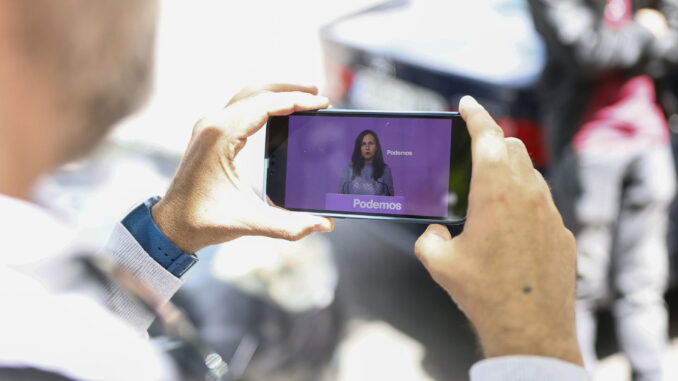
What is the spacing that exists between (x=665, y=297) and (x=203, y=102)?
2212 mm

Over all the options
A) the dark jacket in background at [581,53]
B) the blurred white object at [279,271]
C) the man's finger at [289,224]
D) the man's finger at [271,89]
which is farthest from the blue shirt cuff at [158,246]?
the dark jacket in background at [581,53]

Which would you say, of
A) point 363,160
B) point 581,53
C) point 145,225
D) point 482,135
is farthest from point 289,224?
point 581,53

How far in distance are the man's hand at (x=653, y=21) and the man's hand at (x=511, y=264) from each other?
1.35 meters

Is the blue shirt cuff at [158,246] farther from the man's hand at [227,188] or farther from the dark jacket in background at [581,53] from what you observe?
the dark jacket in background at [581,53]

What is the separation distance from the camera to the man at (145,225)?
2.13 ft

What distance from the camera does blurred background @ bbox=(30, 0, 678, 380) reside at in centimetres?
180

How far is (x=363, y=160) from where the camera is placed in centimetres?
108

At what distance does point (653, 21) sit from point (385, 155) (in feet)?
4.54

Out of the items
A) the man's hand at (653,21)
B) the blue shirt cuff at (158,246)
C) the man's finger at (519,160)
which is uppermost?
the man's hand at (653,21)

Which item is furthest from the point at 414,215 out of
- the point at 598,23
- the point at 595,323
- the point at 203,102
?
the point at 203,102

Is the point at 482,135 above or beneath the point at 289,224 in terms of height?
above

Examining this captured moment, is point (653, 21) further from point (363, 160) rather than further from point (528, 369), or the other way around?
point (528, 369)

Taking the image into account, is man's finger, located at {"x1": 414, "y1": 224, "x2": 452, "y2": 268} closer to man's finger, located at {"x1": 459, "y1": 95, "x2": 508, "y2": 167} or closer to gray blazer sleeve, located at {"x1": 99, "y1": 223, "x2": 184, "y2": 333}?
man's finger, located at {"x1": 459, "y1": 95, "x2": 508, "y2": 167}

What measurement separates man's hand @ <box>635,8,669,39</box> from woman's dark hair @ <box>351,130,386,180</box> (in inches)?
52.0
